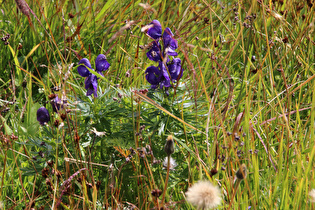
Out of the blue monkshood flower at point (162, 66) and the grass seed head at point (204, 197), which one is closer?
the grass seed head at point (204, 197)

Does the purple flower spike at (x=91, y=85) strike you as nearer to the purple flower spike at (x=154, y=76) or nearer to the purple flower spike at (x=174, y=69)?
the purple flower spike at (x=154, y=76)

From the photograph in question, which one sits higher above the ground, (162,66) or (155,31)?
(155,31)

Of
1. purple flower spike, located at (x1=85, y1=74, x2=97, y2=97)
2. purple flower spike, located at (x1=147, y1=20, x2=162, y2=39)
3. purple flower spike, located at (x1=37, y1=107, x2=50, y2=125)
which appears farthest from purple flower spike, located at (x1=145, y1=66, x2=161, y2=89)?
purple flower spike, located at (x1=37, y1=107, x2=50, y2=125)

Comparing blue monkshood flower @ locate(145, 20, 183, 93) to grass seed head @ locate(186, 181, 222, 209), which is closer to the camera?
grass seed head @ locate(186, 181, 222, 209)

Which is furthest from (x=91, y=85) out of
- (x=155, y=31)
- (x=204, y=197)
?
(x=204, y=197)

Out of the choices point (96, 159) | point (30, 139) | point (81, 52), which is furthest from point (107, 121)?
point (81, 52)

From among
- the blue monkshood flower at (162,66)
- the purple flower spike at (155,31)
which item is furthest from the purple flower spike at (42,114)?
the purple flower spike at (155,31)

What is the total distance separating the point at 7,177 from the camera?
167cm

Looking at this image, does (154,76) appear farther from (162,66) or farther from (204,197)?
(204,197)

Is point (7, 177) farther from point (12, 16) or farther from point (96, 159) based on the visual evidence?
point (12, 16)

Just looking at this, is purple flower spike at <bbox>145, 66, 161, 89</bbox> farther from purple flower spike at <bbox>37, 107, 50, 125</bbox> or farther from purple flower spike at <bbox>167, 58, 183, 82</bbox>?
purple flower spike at <bbox>37, 107, 50, 125</bbox>

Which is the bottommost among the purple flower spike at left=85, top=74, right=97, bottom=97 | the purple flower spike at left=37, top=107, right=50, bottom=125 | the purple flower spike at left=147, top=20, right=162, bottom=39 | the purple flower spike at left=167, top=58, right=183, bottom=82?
the purple flower spike at left=37, top=107, right=50, bottom=125

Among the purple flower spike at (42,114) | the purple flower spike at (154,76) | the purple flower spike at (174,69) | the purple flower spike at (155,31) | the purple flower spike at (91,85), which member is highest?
the purple flower spike at (155,31)

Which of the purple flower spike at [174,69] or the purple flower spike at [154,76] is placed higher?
the purple flower spike at [174,69]
